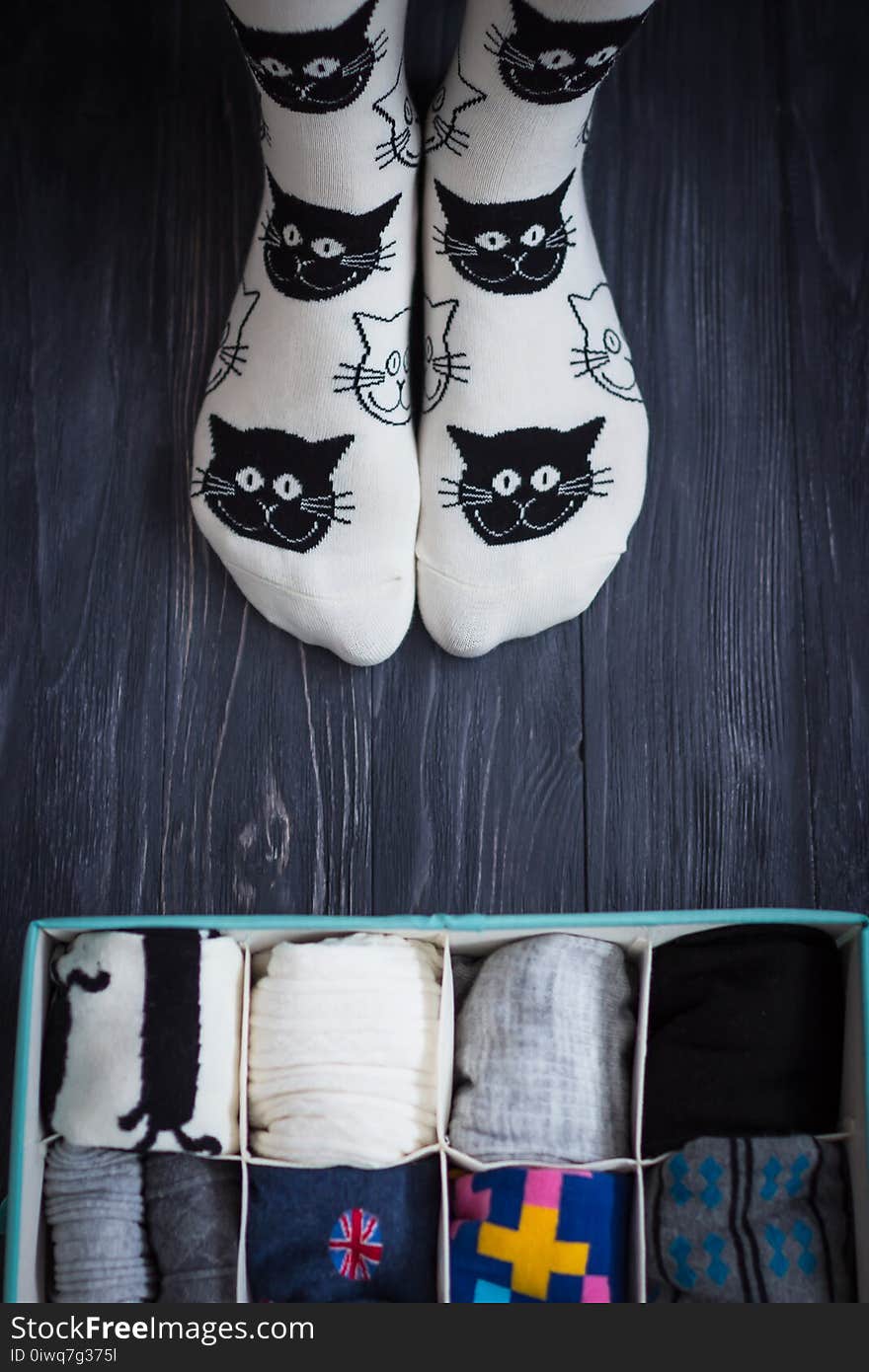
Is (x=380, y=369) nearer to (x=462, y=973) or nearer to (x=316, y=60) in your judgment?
Answer: (x=316, y=60)

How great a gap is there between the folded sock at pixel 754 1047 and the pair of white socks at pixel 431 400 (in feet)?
1.01

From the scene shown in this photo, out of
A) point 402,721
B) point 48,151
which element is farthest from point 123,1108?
point 48,151

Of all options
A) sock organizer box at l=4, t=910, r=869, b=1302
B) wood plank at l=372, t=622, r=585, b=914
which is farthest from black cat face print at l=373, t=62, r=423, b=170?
sock organizer box at l=4, t=910, r=869, b=1302

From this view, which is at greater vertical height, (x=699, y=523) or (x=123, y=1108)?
(x=699, y=523)

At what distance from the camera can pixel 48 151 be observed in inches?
42.9

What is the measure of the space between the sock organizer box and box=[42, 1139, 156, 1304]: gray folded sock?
13mm

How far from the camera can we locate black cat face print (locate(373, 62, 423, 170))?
861 mm

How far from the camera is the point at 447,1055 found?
2.90ft

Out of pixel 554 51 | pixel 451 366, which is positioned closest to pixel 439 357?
pixel 451 366

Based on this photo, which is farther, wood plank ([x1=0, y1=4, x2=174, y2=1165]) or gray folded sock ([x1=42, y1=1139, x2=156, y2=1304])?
wood plank ([x1=0, y1=4, x2=174, y2=1165])

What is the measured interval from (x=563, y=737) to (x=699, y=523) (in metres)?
0.21

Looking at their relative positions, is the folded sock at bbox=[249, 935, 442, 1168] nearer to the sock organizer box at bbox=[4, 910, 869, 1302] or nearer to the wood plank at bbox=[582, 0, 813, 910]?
the sock organizer box at bbox=[4, 910, 869, 1302]

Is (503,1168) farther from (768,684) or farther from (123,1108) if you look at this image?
(768,684)

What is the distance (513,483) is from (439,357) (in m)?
0.11
